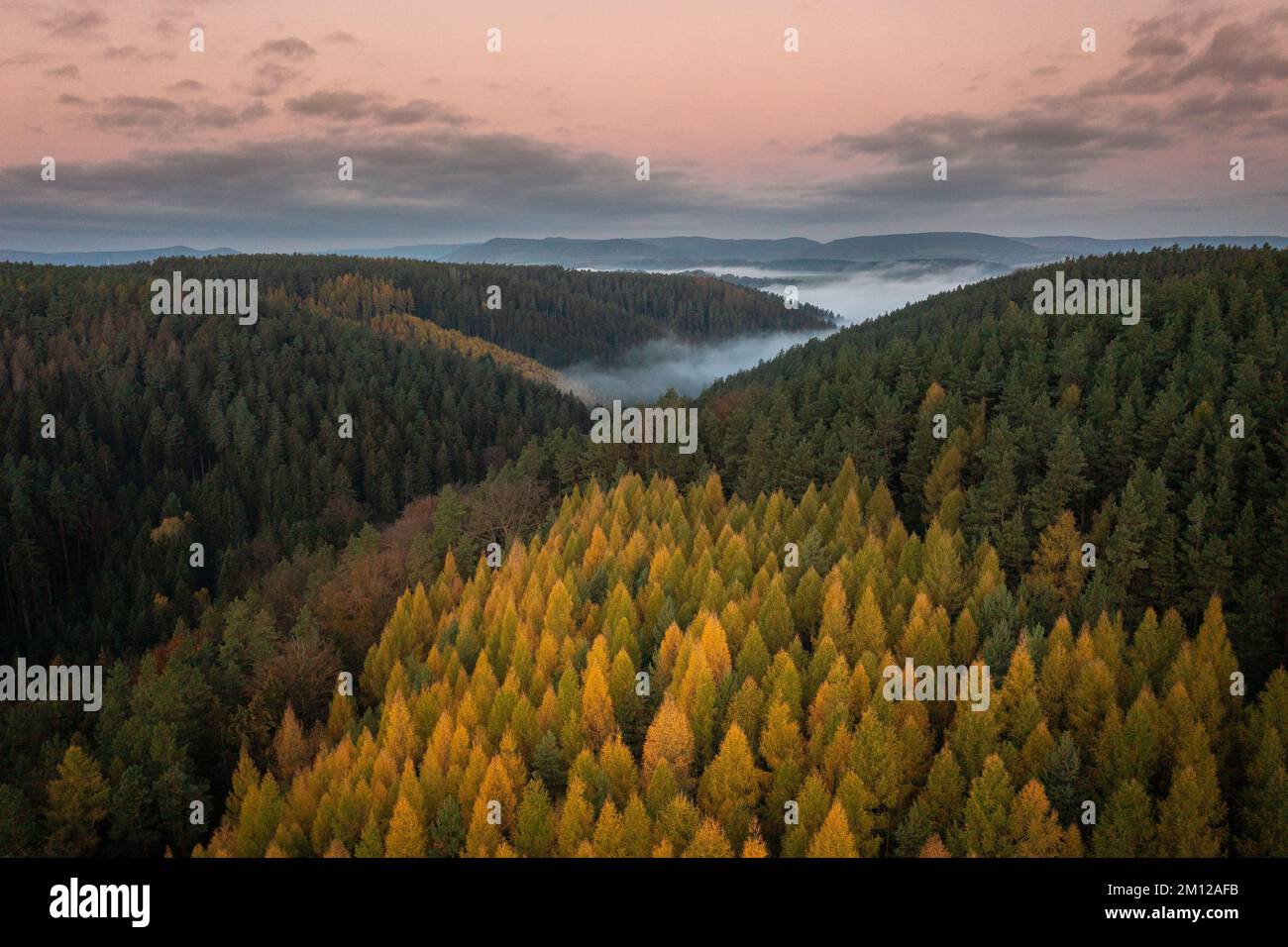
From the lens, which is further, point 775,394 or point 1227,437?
point 775,394

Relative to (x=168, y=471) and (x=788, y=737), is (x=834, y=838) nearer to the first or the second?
(x=788, y=737)

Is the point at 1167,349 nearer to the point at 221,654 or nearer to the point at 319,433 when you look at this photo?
the point at 221,654

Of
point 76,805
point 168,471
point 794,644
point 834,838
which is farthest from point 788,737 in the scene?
point 168,471

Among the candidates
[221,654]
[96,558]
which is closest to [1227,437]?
[221,654]

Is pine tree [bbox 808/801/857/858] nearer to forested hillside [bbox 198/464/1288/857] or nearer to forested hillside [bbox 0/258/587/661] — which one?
forested hillside [bbox 198/464/1288/857]

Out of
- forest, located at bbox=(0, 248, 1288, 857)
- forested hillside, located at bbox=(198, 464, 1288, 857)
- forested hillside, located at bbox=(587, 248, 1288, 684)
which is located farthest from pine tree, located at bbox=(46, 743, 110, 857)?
forested hillside, located at bbox=(587, 248, 1288, 684)
